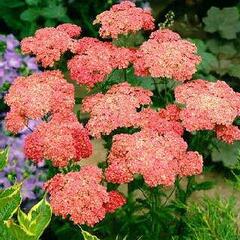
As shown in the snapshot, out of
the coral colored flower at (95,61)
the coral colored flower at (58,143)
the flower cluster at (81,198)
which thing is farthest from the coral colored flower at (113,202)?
the coral colored flower at (95,61)

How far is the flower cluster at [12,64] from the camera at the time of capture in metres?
3.42

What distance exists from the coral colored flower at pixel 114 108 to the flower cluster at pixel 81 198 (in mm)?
234

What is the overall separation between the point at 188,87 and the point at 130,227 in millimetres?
854

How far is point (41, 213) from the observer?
71.9 inches

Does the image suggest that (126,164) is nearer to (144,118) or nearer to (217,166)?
(144,118)

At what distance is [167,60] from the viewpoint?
8.78 ft

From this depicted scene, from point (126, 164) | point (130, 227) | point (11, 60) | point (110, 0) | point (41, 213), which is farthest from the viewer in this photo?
point (110, 0)

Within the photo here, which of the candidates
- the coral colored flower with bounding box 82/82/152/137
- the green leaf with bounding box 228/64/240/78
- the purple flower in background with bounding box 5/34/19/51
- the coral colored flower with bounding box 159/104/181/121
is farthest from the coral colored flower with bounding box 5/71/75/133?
the green leaf with bounding box 228/64/240/78

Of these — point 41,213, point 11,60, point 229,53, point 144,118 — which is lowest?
point 229,53

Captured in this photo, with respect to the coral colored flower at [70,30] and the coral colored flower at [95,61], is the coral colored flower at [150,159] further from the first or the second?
the coral colored flower at [70,30]

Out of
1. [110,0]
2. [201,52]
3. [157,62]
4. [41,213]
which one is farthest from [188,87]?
[110,0]

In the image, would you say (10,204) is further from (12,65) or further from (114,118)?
(12,65)

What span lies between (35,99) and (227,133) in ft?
2.82

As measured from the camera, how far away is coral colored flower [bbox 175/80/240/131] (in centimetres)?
246
